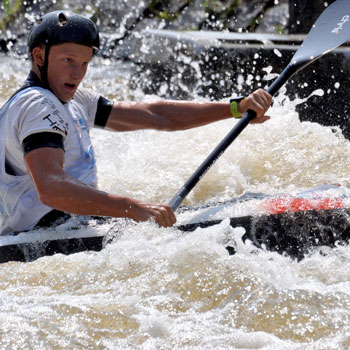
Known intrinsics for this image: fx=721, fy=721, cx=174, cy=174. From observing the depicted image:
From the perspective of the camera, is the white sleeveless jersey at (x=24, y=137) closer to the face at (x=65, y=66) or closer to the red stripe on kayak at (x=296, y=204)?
the face at (x=65, y=66)

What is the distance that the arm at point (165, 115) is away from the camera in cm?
367

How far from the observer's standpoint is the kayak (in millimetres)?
2969

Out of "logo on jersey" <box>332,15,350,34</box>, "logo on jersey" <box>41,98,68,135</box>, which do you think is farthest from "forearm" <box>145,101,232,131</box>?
"logo on jersey" <box>332,15,350,34</box>

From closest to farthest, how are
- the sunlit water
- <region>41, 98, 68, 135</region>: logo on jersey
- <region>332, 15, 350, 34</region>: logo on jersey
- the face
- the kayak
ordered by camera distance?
the sunlit water
<region>41, 98, 68, 135</region>: logo on jersey
the kayak
the face
<region>332, 15, 350, 34</region>: logo on jersey

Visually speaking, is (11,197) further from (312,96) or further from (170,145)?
(312,96)

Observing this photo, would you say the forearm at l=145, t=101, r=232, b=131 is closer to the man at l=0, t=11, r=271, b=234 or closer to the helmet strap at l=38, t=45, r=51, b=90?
the man at l=0, t=11, r=271, b=234

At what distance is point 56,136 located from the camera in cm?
287

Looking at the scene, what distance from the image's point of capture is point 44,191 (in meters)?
2.77

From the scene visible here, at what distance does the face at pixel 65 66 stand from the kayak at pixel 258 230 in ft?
1.97

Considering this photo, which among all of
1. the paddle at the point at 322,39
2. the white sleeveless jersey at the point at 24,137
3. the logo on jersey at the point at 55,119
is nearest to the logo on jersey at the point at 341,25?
the paddle at the point at 322,39

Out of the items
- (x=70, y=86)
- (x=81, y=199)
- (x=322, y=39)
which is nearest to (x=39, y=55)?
(x=70, y=86)

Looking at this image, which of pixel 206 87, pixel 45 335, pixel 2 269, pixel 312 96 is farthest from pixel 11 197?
pixel 206 87

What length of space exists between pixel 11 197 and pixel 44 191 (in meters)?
0.40

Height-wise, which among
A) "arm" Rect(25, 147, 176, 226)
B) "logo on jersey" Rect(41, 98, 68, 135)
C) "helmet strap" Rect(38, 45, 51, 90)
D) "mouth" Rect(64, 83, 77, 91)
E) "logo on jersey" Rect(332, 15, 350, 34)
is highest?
"logo on jersey" Rect(332, 15, 350, 34)
